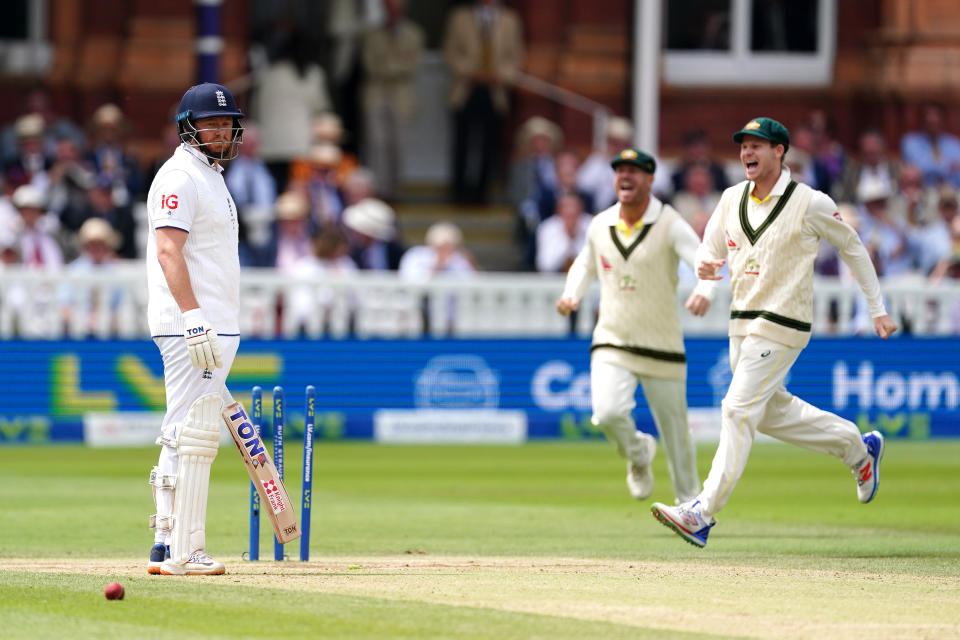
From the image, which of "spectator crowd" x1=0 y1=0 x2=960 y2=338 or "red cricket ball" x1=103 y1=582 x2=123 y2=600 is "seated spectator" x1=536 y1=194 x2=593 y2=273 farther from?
"red cricket ball" x1=103 y1=582 x2=123 y2=600

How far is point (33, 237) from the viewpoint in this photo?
1689 cm

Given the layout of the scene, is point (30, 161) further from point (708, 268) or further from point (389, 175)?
point (708, 268)

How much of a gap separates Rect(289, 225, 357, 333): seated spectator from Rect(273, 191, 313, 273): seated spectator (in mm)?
120

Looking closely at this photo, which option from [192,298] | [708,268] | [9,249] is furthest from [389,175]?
[192,298]

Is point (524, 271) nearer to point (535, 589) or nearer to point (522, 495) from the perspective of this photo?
point (522, 495)

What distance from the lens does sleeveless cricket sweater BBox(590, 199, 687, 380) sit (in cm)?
1107

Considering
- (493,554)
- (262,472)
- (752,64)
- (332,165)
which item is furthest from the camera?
(752,64)

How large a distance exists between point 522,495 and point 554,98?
31.6ft

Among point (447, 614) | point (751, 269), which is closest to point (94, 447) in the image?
point (751, 269)

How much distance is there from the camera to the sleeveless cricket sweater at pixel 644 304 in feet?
36.3

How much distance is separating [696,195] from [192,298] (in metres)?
11.1

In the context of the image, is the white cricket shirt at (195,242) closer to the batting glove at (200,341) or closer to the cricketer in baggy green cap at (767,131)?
the batting glove at (200,341)

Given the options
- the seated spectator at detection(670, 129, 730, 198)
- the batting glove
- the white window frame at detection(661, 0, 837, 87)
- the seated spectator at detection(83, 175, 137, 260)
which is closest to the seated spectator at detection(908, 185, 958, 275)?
the seated spectator at detection(670, 129, 730, 198)

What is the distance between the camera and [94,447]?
15.7 m
